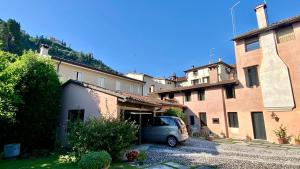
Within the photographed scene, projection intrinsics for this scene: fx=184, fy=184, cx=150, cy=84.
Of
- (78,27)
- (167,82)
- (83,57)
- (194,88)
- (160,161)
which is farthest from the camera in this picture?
(83,57)

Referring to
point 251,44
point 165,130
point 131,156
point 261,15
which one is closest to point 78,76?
point 165,130

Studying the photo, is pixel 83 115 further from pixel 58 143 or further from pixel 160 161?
pixel 160 161

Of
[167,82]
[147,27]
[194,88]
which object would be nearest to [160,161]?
[147,27]

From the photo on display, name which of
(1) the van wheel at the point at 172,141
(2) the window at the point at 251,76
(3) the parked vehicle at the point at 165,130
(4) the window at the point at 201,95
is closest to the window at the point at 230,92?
(2) the window at the point at 251,76

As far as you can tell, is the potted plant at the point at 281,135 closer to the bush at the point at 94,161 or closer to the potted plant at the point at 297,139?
the potted plant at the point at 297,139

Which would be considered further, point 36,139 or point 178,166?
point 36,139

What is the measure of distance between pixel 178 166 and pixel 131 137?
266 cm

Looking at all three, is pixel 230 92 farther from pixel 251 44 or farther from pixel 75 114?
pixel 75 114

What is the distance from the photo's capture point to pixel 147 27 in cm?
1989

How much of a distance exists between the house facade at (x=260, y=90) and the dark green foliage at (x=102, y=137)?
49.9ft

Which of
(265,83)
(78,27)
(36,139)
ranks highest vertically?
(78,27)

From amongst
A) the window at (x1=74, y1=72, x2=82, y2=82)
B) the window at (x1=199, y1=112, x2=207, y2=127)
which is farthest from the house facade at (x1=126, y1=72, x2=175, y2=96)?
A: the window at (x1=199, y1=112, x2=207, y2=127)

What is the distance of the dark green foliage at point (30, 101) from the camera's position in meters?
Answer: 10.8

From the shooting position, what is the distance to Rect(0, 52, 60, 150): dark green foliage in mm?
10805
